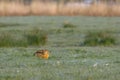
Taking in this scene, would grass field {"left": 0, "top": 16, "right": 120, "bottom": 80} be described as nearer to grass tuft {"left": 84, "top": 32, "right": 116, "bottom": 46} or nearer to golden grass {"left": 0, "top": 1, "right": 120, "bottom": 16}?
grass tuft {"left": 84, "top": 32, "right": 116, "bottom": 46}

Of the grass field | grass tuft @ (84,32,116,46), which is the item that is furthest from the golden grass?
the grass field

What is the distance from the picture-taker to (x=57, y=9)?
Result: 113ft

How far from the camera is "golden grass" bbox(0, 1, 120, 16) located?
3391 centimetres

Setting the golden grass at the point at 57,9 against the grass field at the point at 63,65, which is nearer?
the grass field at the point at 63,65

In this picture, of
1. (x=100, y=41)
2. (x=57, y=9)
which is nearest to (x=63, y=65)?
(x=100, y=41)

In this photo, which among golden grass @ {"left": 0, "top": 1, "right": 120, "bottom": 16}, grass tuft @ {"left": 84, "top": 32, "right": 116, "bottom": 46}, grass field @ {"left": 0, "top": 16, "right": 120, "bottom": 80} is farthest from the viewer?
golden grass @ {"left": 0, "top": 1, "right": 120, "bottom": 16}

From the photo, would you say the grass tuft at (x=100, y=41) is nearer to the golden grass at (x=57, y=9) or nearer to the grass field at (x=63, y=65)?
the grass field at (x=63, y=65)

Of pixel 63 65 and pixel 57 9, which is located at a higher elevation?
pixel 63 65

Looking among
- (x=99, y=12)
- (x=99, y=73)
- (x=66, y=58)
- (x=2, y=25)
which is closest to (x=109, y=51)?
(x=66, y=58)

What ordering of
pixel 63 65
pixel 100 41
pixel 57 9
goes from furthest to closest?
1. pixel 57 9
2. pixel 100 41
3. pixel 63 65

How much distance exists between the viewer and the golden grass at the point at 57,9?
33906mm

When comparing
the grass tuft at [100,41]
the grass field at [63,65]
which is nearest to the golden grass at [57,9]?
the grass tuft at [100,41]

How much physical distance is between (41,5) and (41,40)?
1805 cm

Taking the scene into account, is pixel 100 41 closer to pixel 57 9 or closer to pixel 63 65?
pixel 63 65
